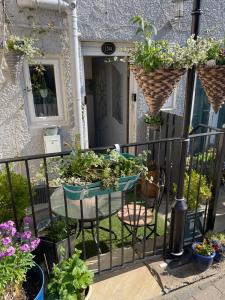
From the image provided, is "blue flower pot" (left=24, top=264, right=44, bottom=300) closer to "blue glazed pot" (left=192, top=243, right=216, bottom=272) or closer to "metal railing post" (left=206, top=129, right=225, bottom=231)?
"blue glazed pot" (left=192, top=243, right=216, bottom=272)

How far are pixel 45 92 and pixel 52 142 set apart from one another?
2.57 ft

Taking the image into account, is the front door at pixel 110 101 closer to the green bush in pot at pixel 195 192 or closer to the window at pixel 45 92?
the window at pixel 45 92

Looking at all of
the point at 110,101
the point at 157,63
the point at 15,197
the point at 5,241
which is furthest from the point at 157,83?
the point at 110,101

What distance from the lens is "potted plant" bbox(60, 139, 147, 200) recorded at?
1615 millimetres

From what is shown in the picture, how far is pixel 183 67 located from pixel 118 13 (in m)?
2.57

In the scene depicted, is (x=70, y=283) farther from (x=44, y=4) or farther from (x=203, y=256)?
(x=44, y=4)

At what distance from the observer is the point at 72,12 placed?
307 cm

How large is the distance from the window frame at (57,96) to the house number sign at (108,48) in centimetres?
78

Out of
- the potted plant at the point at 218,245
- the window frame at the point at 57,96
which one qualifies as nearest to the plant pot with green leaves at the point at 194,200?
the potted plant at the point at 218,245

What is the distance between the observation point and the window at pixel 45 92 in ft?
11.1

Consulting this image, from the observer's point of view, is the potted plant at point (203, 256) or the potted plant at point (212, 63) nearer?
the potted plant at point (212, 63)

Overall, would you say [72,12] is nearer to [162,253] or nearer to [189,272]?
[162,253]

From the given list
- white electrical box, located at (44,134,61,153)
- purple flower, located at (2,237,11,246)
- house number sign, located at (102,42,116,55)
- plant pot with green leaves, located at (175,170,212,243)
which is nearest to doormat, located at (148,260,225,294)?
plant pot with green leaves, located at (175,170,212,243)

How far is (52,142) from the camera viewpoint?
3578mm
